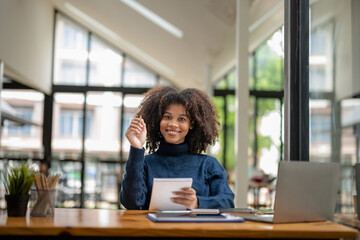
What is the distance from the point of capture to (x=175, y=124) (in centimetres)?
229

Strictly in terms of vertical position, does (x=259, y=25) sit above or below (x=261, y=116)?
above

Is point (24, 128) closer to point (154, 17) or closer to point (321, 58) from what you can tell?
point (154, 17)

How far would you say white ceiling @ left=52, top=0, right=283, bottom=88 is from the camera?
4.76m

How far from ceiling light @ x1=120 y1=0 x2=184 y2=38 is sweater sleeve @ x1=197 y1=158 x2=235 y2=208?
4424 millimetres

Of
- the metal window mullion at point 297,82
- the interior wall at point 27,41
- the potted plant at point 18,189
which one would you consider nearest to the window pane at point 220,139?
the interior wall at point 27,41

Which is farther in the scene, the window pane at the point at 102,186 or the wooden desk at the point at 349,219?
the window pane at the point at 102,186

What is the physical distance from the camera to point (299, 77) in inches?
102

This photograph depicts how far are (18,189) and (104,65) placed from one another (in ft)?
27.1

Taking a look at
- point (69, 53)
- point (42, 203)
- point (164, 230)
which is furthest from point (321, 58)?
point (69, 53)

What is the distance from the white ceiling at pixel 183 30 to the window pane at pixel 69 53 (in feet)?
0.87

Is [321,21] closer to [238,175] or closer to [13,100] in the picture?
[238,175]

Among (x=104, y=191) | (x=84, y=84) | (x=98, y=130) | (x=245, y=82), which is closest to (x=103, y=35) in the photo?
(x=84, y=84)

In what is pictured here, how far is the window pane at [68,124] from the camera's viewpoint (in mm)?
9578

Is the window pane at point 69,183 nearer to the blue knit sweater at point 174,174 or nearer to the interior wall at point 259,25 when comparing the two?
the interior wall at point 259,25
